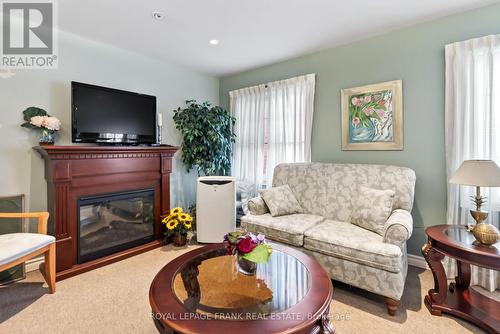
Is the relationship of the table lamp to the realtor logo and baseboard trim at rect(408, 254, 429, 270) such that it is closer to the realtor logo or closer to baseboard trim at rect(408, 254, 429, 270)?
baseboard trim at rect(408, 254, 429, 270)

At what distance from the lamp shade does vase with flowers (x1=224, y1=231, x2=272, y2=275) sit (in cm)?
153

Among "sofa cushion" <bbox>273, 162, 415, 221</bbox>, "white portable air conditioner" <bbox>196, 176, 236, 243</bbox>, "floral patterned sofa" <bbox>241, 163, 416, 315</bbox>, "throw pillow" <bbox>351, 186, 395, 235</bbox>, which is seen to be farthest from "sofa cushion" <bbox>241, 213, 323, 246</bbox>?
"white portable air conditioner" <bbox>196, 176, 236, 243</bbox>

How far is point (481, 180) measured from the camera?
175 centimetres

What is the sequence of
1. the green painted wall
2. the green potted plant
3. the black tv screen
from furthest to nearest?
the green potted plant, the black tv screen, the green painted wall

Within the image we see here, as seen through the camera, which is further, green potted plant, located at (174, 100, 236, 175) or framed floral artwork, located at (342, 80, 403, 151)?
green potted plant, located at (174, 100, 236, 175)

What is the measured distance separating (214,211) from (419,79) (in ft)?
9.07

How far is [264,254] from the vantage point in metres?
1.45

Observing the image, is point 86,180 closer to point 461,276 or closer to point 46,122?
point 46,122

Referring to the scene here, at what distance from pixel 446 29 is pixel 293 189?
7.32ft

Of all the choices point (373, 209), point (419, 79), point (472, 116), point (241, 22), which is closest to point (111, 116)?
point (241, 22)

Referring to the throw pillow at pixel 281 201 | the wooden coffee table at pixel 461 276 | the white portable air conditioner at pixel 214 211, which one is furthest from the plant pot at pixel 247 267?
the white portable air conditioner at pixel 214 211

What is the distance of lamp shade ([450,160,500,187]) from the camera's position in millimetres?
1725

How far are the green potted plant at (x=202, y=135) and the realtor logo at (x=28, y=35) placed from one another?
1589mm

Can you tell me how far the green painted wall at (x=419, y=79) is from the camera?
2449 millimetres
